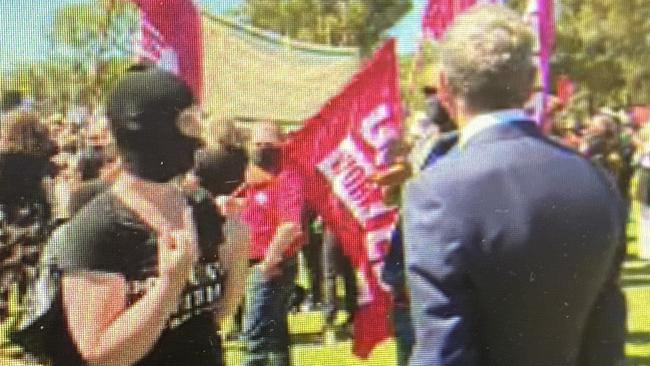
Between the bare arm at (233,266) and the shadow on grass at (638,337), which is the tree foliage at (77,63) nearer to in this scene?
the bare arm at (233,266)

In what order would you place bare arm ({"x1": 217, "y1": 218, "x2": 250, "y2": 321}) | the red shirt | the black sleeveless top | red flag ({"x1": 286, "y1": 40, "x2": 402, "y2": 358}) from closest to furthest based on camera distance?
the black sleeveless top, bare arm ({"x1": 217, "y1": 218, "x2": 250, "y2": 321}), the red shirt, red flag ({"x1": 286, "y1": 40, "x2": 402, "y2": 358})

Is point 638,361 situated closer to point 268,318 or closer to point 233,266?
point 268,318

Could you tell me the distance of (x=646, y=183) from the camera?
690cm

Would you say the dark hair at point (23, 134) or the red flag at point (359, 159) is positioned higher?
the dark hair at point (23, 134)

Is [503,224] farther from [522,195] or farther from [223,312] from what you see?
[223,312]

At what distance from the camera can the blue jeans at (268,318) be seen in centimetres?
276

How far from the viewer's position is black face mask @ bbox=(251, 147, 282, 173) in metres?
2.76

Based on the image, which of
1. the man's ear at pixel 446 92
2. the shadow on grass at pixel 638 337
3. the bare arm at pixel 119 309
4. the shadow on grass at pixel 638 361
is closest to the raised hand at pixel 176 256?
the bare arm at pixel 119 309

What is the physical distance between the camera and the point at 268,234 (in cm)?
278

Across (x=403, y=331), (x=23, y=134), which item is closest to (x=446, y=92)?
(x=23, y=134)

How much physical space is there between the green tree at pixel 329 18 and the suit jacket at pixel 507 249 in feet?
3.37

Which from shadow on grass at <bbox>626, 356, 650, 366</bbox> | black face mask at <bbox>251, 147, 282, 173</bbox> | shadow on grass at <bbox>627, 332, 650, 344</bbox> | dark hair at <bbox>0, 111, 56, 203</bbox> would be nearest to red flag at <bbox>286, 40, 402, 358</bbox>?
black face mask at <bbox>251, 147, 282, 173</bbox>

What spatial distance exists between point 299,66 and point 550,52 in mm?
782

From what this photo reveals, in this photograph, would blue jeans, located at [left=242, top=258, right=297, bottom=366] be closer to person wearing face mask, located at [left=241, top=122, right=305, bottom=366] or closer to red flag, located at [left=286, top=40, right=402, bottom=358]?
person wearing face mask, located at [left=241, top=122, right=305, bottom=366]
